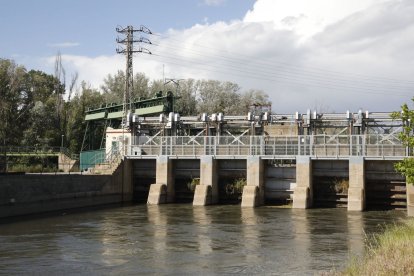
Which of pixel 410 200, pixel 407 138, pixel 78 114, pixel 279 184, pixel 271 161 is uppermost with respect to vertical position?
pixel 78 114

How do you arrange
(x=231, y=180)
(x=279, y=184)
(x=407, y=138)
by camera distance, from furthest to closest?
(x=231, y=180)
(x=279, y=184)
(x=407, y=138)

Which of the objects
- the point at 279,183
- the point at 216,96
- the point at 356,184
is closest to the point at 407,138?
the point at 356,184

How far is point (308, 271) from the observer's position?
17.8 m

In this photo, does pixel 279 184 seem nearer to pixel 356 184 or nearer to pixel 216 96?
pixel 356 184

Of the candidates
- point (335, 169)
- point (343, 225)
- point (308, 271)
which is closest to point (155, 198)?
point (335, 169)

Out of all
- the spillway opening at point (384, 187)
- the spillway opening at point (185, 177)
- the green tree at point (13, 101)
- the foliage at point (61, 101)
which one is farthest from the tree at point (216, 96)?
the spillway opening at point (384, 187)

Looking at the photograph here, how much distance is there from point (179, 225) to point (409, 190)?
50.4 ft

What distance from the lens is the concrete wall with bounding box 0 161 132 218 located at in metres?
32.8

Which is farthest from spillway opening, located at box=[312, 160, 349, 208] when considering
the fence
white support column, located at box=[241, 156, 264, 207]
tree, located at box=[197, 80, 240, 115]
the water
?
tree, located at box=[197, 80, 240, 115]

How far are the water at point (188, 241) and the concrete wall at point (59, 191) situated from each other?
2047 mm

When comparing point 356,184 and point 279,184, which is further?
point 279,184

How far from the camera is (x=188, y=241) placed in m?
24.5

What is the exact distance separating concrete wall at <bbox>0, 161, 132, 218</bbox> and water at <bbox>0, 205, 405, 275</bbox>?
6.72 feet

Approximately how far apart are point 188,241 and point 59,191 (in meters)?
15.7
